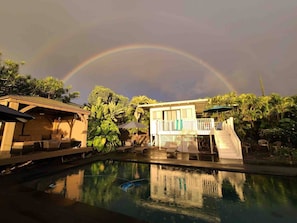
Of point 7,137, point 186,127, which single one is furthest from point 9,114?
point 186,127

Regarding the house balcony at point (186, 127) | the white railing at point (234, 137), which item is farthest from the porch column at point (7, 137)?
the white railing at point (234, 137)

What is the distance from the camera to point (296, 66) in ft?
95.3

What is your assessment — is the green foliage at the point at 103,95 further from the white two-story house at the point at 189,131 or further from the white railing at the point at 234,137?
the white railing at the point at 234,137

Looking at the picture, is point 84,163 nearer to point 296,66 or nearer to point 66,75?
point 66,75

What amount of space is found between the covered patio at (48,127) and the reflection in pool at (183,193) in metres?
4.30

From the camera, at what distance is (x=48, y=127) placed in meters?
14.8

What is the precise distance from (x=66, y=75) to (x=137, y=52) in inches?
482

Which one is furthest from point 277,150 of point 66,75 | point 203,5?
point 66,75

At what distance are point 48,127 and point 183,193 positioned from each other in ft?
48.9

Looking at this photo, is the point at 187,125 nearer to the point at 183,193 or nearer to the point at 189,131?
the point at 189,131

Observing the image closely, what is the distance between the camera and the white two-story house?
34.6 ft

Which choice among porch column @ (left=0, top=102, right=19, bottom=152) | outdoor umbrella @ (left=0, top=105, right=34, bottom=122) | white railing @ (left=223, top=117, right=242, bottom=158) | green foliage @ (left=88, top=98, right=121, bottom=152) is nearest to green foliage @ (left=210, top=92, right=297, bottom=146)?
white railing @ (left=223, top=117, right=242, bottom=158)

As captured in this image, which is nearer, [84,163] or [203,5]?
[84,163]

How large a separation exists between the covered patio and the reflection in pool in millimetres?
4295
